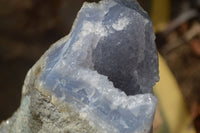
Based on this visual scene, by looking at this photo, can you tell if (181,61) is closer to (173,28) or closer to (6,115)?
(173,28)

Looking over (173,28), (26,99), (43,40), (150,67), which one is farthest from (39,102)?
(173,28)

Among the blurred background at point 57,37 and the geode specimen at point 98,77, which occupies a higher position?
the geode specimen at point 98,77

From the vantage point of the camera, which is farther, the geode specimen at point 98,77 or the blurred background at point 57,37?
the blurred background at point 57,37

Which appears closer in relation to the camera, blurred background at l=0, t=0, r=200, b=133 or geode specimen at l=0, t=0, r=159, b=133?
geode specimen at l=0, t=0, r=159, b=133

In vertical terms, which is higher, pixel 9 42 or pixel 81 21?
pixel 81 21

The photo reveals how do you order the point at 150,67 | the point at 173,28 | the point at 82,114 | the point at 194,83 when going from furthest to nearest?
the point at 173,28 → the point at 194,83 → the point at 150,67 → the point at 82,114
